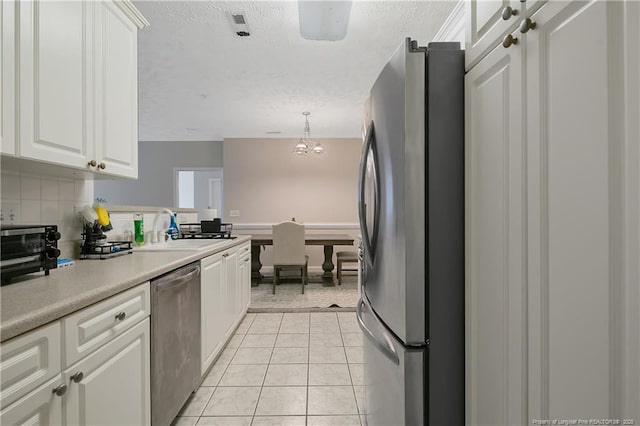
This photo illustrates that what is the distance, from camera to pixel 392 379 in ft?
3.45

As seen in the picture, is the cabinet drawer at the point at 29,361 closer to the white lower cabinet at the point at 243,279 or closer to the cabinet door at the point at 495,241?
the cabinet door at the point at 495,241

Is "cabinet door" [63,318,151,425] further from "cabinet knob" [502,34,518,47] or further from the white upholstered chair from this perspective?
the white upholstered chair

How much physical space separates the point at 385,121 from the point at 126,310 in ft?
3.98

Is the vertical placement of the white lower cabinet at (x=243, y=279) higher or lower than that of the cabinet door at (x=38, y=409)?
lower

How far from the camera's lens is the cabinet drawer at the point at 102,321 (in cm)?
85

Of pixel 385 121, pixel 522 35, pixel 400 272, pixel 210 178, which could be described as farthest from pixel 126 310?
pixel 210 178

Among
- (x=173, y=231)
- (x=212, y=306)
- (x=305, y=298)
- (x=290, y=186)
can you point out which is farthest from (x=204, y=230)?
(x=290, y=186)

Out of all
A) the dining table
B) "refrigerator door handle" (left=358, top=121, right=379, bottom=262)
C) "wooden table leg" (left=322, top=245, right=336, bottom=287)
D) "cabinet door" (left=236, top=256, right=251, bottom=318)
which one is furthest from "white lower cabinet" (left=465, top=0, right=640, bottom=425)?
"wooden table leg" (left=322, top=245, right=336, bottom=287)

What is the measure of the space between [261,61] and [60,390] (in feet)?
9.50

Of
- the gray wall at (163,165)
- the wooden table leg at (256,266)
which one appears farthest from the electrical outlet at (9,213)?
the gray wall at (163,165)

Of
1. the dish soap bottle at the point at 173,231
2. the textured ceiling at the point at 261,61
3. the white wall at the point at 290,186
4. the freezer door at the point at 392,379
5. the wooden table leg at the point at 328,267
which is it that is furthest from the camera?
the white wall at the point at 290,186

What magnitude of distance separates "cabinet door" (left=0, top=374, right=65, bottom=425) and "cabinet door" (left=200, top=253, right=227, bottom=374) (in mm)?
1066

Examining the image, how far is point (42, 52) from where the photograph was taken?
3.72 ft

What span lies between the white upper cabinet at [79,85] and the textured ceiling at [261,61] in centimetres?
74
